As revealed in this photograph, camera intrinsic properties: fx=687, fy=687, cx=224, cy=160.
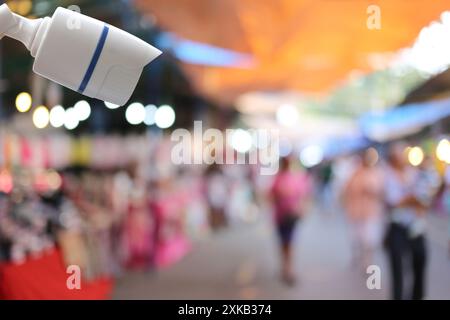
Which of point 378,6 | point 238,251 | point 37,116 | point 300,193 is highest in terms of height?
point 378,6

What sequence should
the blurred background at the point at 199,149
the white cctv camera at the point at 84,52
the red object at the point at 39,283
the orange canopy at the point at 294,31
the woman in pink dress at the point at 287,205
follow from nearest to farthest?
the white cctv camera at the point at 84,52 < the red object at the point at 39,283 < the blurred background at the point at 199,149 < the orange canopy at the point at 294,31 < the woman in pink dress at the point at 287,205

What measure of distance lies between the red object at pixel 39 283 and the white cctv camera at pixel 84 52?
45.3 inches

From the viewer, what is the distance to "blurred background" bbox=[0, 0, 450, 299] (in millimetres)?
2895

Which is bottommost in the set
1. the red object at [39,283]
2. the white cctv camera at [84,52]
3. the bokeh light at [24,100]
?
the red object at [39,283]

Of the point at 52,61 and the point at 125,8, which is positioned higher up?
the point at 125,8

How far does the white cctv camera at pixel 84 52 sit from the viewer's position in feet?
4.48

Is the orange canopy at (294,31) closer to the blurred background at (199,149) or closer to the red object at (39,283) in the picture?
the blurred background at (199,149)

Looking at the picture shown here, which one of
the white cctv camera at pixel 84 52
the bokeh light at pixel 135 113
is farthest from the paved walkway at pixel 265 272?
the white cctv camera at pixel 84 52

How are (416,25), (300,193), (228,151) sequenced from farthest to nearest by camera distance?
(228,151)
(300,193)
(416,25)
